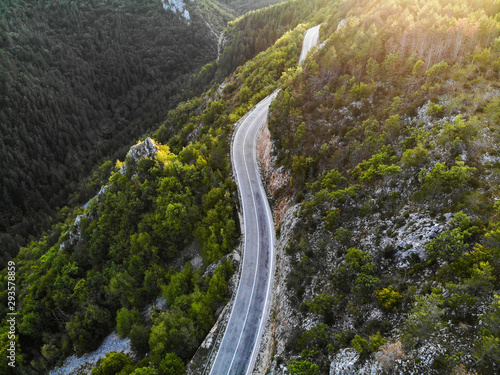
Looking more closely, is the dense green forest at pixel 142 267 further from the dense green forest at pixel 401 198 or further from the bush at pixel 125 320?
the dense green forest at pixel 401 198

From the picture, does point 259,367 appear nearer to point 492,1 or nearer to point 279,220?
point 279,220

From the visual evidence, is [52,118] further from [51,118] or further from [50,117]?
[50,117]

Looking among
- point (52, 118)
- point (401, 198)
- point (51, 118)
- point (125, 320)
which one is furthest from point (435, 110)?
point (51, 118)

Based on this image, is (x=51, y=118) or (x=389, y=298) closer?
(x=389, y=298)

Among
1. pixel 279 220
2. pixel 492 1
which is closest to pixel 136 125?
pixel 279 220

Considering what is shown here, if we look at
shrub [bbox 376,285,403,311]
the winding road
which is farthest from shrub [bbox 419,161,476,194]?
the winding road

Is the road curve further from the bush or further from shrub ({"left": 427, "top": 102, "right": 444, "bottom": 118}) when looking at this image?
shrub ({"left": 427, "top": 102, "right": 444, "bottom": 118})

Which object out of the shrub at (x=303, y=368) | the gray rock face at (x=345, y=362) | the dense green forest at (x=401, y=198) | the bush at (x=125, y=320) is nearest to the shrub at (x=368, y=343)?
the dense green forest at (x=401, y=198)
